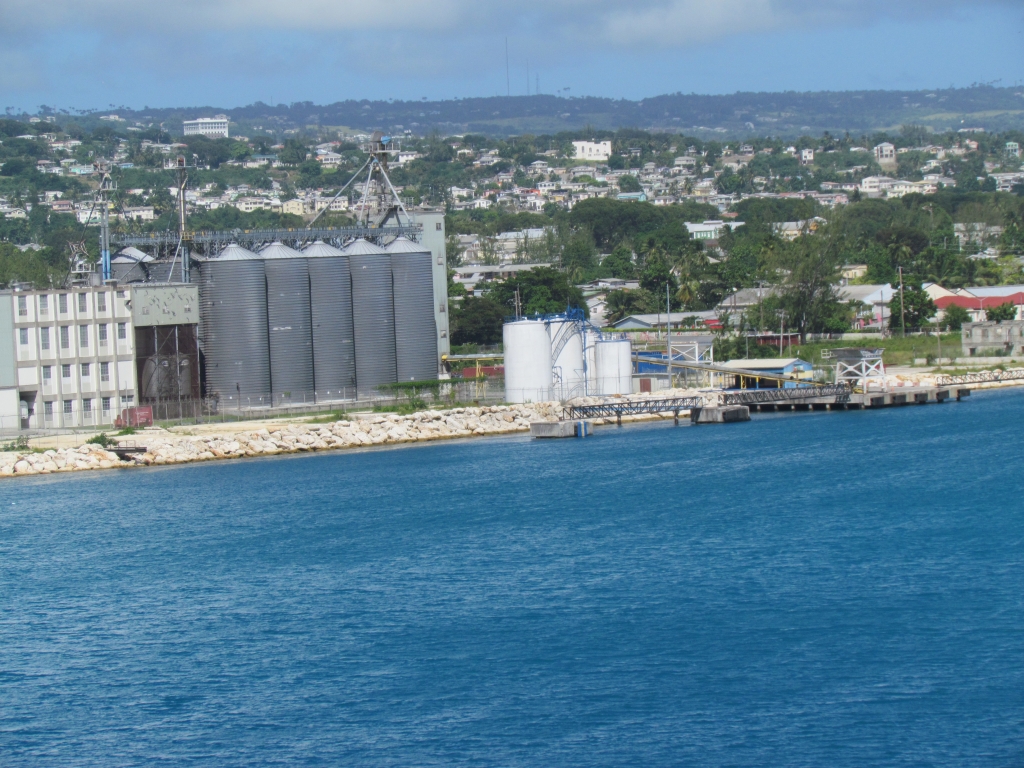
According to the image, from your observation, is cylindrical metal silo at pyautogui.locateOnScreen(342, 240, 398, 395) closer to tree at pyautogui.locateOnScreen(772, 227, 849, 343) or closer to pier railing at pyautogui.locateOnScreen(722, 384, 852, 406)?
pier railing at pyautogui.locateOnScreen(722, 384, 852, 406)

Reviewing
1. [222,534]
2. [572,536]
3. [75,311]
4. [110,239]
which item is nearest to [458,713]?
[572,536]

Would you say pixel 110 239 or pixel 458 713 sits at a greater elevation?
pixel 110 239

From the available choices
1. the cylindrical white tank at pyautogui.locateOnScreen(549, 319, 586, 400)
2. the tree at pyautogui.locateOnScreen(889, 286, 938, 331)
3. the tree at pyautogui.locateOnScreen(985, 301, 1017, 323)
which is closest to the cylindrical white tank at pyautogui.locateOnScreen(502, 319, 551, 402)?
the cylindrical white tank at pyautogui.locateOnScreen(549, 319, 586, 400)

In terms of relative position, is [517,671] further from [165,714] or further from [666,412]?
[666,412]

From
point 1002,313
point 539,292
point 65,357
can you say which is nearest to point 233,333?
point 65,357

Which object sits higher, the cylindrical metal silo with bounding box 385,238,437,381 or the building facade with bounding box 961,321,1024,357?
the cylindrical metal silo with bounding box 385,238,437,381

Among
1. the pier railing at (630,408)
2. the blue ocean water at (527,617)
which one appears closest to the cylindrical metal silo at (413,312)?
the pier railing at (630,408)

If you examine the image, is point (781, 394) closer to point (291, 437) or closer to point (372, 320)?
point (372, 320)
